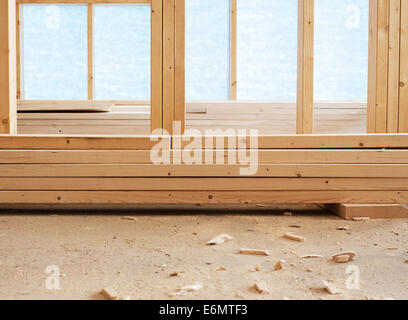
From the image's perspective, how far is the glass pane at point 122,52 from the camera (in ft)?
22.1

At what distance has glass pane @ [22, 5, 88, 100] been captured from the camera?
6.77 metres

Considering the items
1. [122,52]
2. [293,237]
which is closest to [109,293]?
[293,237]

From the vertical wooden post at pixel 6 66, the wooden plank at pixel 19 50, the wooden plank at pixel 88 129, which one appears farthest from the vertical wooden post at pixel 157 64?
the wooden plank at pixel 19 50

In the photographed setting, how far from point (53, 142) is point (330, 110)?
377 cm

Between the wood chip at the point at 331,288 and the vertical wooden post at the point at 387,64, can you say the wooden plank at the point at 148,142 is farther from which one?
the wood chip at the point at 331,288

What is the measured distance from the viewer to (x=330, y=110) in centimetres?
530

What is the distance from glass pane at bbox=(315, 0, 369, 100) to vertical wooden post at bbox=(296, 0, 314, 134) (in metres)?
3.77

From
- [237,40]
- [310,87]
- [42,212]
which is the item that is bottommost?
[42,212]

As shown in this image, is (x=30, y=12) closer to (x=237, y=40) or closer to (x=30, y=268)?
(x=237, y=40)

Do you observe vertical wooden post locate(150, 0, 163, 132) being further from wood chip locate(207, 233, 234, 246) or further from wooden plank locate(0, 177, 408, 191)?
wood chip locate(207, 233, 234, 246)

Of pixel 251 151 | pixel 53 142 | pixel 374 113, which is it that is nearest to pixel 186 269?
pixel 251 151

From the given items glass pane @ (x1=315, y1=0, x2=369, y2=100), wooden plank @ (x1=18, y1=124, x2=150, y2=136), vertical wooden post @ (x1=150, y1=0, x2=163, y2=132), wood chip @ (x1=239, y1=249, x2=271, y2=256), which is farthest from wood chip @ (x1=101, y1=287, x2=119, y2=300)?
glass pane @ (x1=315, y1=0, x2=369, y2=100)

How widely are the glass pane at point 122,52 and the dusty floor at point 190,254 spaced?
4235mm
